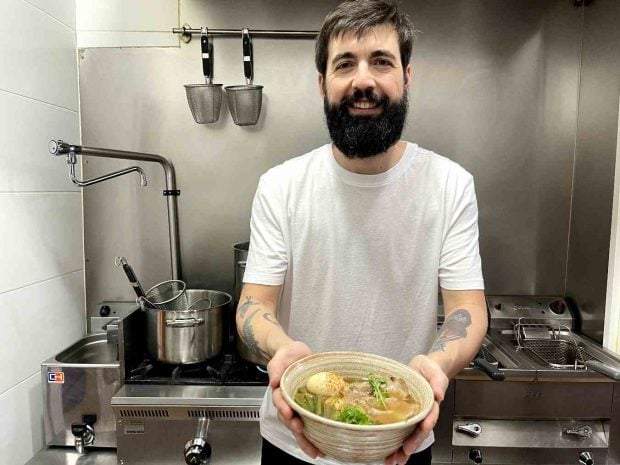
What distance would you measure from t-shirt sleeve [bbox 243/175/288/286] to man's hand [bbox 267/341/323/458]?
22cm

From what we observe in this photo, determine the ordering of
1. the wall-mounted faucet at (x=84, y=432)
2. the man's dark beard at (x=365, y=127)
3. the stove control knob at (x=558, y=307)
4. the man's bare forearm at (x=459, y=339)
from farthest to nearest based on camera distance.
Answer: the stove control knob at (x=558, y=307)
the wall-mounted faucet at (x=84, y=432)
the man's dark beard at (x=365, y=127)
the man's bare forearm at (x=459, y=339)

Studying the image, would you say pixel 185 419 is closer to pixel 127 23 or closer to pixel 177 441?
pixel 177 441

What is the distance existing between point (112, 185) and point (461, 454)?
1.61m

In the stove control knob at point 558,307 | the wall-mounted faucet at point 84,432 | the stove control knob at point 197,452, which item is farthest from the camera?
the stove control knob at point 558,307

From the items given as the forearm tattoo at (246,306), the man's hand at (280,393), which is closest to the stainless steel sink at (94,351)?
the forearm tattoo at (246,306)

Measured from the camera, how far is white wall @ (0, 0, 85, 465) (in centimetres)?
140

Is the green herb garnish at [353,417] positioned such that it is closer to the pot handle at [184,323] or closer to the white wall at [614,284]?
the pot handle at [184,323]

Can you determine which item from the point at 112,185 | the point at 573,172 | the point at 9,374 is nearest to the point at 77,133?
the point at 112,185

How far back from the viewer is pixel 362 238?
1097mm

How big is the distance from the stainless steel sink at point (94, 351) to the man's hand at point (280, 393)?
3.57 ft

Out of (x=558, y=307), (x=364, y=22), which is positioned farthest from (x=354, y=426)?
(x=558, y=307)

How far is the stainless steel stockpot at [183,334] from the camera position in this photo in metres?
1.50

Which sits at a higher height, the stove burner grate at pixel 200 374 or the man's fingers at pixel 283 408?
the man's fingers at pixel 283 408

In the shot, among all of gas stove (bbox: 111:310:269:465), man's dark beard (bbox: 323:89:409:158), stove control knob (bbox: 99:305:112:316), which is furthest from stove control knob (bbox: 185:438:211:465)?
man's dark beard (bbox: 323:89:409:158)
